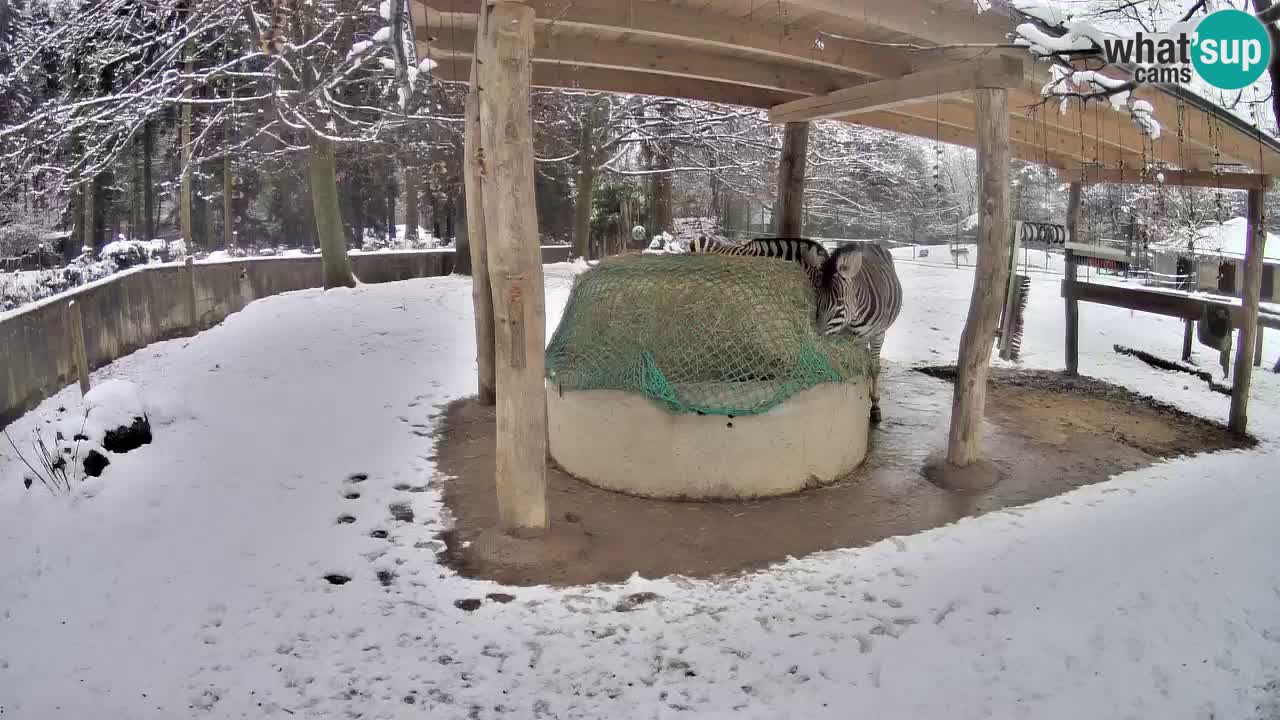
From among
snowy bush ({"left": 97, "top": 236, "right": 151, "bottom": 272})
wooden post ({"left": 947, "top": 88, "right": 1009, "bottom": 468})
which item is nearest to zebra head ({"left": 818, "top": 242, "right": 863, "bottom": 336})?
wooden post ({"left": 947, "top": 88, "right": 1009, "bottom": 468})

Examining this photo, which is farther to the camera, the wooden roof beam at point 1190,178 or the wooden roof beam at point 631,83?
the wooden roof beam at point 1190,178

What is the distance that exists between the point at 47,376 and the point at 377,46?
5.77 m

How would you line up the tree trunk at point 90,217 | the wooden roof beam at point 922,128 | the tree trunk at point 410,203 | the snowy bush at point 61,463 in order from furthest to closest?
the tree trunk at point 410,203
the tree trunk at point 90,217
the wooden roof beam at point 922,128
the snowy bush at point 61,463

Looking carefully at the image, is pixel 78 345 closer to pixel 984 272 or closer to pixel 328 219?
pixel 328 219

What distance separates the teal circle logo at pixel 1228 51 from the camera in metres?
4.32

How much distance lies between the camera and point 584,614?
375 centimetres

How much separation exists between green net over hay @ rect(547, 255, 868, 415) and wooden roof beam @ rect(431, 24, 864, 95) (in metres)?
1.83

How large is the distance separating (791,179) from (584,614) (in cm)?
639

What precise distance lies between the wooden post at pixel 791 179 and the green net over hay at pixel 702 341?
336 cm

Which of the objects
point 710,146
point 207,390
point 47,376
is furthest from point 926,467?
point 710,146

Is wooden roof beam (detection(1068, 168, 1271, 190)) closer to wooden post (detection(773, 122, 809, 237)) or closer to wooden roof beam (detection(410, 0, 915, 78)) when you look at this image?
wooden post (detection(773, 122, 809, 237))

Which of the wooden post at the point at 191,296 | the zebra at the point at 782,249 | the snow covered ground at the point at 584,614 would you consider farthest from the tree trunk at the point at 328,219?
the zebra at the point at 782,249

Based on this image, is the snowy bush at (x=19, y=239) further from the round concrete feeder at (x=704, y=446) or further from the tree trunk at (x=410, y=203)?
the round concrete feeder at (x=704, y=446)

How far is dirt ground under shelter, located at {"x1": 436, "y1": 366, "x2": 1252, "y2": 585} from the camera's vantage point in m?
4.43
